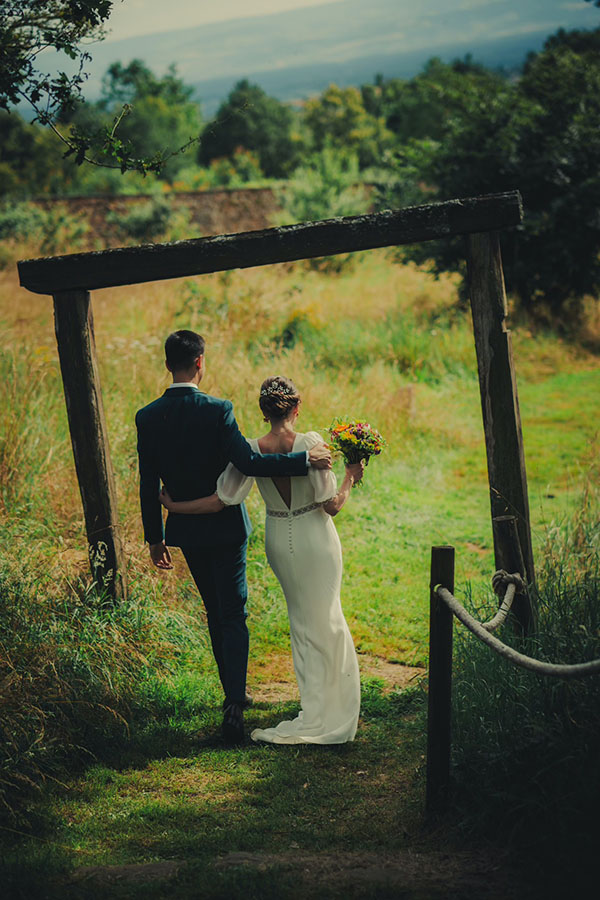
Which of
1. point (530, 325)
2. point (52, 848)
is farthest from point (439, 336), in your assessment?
point (52, 848)

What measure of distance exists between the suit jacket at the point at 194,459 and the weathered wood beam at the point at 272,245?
80cm

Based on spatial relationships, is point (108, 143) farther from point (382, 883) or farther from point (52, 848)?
point (382, 883)

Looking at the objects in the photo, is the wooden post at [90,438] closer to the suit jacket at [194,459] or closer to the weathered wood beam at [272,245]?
the weathered wood beam at [272,245]

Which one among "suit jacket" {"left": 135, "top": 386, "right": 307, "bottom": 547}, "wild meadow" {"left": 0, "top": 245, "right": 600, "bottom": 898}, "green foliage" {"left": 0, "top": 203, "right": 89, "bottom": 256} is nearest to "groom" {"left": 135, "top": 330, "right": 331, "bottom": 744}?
"suit jacket" {"left": 135, "top": 386, "right": 307, "bottom": 547}

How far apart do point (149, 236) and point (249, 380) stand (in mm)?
18344

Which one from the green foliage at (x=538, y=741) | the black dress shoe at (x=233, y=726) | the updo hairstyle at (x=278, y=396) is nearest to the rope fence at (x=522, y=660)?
the green foliage at (x=538, y=741)

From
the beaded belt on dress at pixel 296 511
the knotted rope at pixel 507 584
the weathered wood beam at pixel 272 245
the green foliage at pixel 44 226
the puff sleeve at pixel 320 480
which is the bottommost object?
the knotted rope at pixel 507 584

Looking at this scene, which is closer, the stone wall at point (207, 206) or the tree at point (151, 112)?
the stone wall at point (207, 206)

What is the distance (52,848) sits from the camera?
11.6 ft

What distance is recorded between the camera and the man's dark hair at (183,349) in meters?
4.43

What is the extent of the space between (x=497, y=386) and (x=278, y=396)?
3.80ft

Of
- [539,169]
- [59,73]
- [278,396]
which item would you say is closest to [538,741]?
[278,396]

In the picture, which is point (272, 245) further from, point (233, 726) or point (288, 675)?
point (288, 675)

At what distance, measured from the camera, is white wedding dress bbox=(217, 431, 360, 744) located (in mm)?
4547
